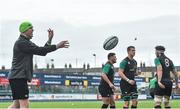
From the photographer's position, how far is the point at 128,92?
660 inches

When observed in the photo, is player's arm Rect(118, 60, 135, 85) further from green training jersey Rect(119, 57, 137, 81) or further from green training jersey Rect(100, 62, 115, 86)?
green training jersey Rect(100, 62, 115, 86)

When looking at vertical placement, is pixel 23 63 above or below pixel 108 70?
below

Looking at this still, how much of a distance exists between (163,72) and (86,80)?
40705 millimetres

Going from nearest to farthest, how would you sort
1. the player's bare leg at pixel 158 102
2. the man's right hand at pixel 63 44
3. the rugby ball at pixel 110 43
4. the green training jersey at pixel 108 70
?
the man's right hand at pixel 63 44, the player's bare leg at pixel 158 102, the green training jersey at pixel 108 70, the rugby ball at pixel 110 43

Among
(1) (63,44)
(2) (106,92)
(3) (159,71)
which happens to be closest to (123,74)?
(2) (106,92)

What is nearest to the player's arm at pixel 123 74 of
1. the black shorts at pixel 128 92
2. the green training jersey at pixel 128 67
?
the green training jersey at pixel 128 67

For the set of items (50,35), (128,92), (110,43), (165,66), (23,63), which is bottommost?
(128,92)

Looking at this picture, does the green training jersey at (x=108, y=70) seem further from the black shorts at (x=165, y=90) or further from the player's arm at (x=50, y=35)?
the player's arm at (x=50, y=35)

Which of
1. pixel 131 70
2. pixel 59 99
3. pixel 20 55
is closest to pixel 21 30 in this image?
pixel 20 55

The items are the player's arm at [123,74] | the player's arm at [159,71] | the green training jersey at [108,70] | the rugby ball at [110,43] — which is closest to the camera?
the player's arm at [159,71]

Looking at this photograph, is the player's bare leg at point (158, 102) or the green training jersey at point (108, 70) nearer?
the player's bare leg at point (158, 102)

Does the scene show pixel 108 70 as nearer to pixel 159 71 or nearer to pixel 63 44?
pixel 159 71

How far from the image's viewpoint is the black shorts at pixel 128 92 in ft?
54.7

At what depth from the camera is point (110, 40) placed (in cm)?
1942
